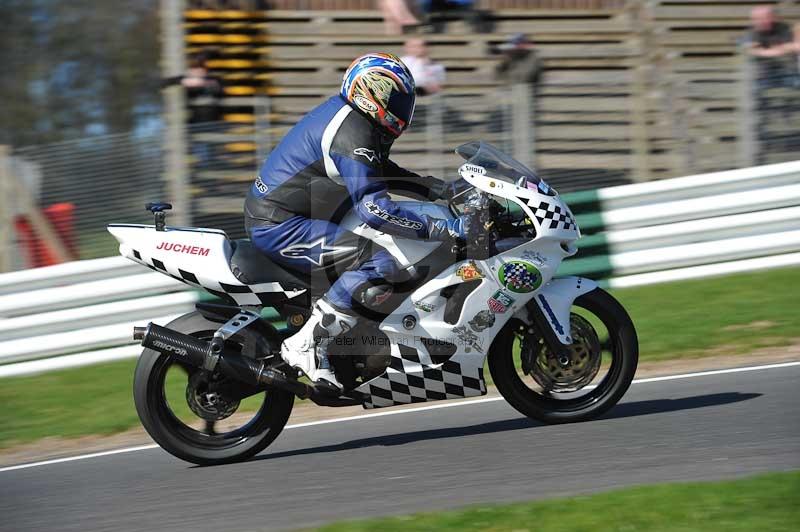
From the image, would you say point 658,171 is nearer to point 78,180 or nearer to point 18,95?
point 78,180

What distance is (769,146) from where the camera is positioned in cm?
994

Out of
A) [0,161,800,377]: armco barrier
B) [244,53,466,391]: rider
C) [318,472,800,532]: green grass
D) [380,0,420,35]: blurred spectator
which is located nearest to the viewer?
[318,472,800,532]: green grass

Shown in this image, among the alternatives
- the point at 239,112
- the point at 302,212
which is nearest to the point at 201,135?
the point at 239,112

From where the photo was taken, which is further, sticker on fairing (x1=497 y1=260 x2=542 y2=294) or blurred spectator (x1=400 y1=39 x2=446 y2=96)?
blurred spectator (x1=400 y1=39 x2=446 y2=96)

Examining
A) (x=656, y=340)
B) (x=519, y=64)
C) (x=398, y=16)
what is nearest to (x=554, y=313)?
(x=656, y=340)

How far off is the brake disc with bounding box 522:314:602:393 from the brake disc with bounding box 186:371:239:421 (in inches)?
61.4

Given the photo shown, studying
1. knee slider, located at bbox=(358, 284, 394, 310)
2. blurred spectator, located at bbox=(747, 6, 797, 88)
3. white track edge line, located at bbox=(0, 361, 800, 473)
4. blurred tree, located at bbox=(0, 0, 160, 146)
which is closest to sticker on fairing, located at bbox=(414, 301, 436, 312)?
knee slider, located at bbox=(358, 284, 394, 310)

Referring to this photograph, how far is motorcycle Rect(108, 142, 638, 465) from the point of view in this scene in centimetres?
570

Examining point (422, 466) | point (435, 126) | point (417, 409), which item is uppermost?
point (435, 126)

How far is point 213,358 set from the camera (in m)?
5.66

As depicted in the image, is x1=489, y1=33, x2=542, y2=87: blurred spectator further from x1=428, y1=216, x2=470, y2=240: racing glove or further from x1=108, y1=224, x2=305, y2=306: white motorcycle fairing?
x1=108, y1=224, x2=305, y2=306: white motorcycle fairing

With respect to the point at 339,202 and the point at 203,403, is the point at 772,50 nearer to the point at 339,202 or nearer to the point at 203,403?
the point at 339,202

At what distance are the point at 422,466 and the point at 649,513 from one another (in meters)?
1.35

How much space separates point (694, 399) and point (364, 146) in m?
2.35
